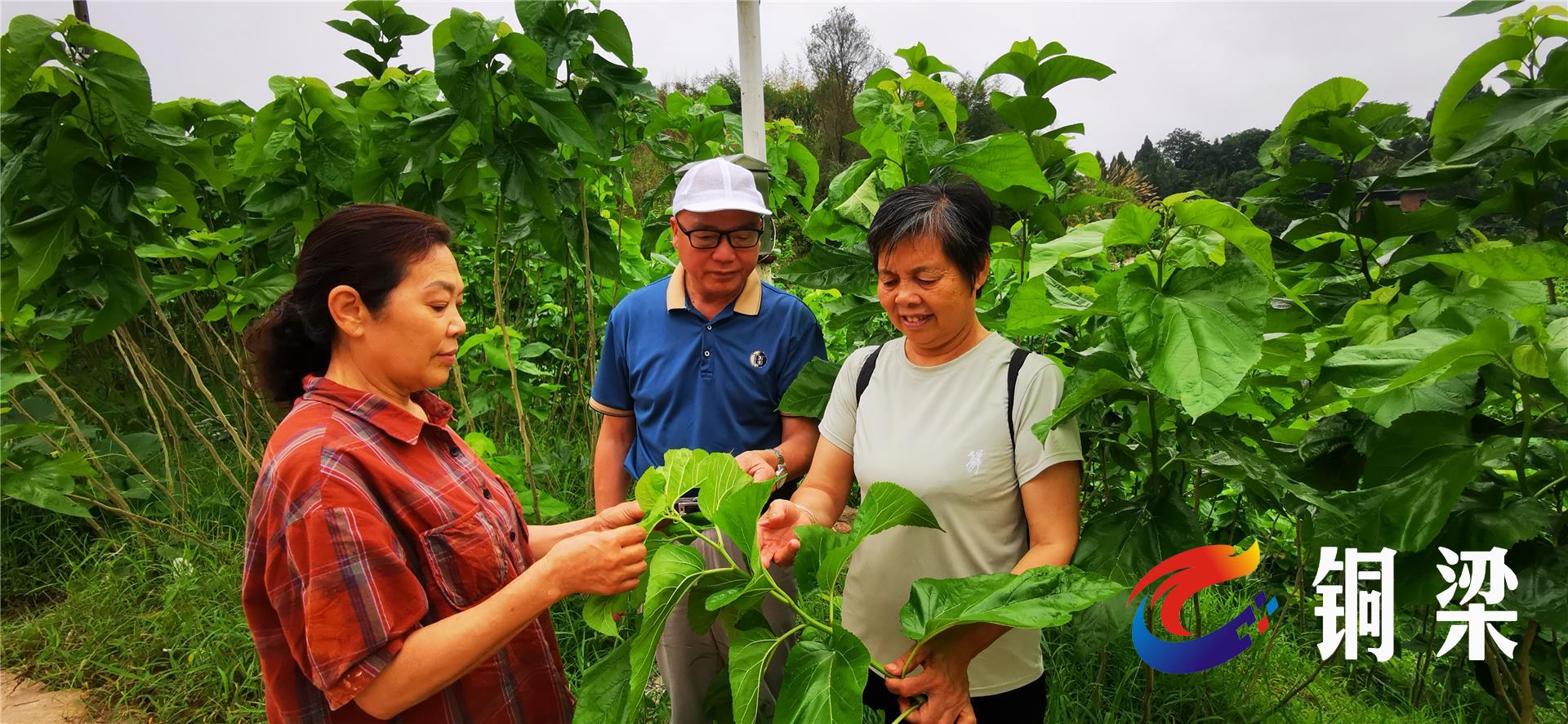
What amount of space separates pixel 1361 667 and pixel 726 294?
Result: 2.39 meters

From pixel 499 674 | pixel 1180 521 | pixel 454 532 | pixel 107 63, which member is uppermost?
pixel 107 63

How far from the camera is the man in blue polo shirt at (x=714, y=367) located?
195 cm

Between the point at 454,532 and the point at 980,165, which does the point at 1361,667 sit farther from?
the point at 454,532

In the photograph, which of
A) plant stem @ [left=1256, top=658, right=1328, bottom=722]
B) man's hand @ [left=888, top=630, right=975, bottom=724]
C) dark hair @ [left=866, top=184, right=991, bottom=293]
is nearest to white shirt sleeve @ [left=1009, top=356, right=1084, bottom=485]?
dark hair @ [left=866, top=184, right=991, bottom=293]

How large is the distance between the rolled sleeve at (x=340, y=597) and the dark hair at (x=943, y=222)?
0.88m

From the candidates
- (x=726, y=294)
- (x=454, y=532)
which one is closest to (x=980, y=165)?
(x=726, y=294)

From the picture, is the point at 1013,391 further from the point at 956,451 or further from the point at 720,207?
the point at 720,207

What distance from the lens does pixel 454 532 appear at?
1316 millimetres

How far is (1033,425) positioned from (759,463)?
0.58m

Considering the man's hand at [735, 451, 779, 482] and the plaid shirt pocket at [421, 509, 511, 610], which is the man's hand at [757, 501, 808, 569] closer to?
the man's hand at [735, 451, 779, 482]

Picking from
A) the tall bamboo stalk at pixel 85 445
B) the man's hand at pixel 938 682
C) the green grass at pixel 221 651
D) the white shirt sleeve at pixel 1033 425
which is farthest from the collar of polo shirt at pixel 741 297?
the tall bamboo stalk at pixel 85 445

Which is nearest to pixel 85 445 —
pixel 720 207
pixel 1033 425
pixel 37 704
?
pixel 37 704

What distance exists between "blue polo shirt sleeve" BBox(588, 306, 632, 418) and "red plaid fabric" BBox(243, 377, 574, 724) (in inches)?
25.1

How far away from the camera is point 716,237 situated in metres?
1.91
